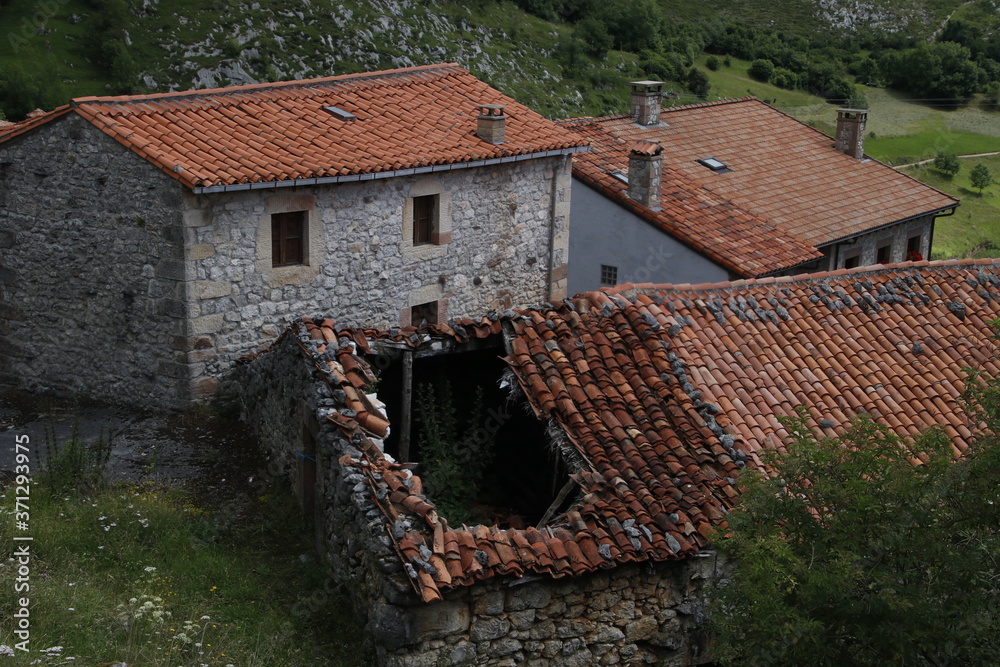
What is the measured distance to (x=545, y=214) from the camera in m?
17.1

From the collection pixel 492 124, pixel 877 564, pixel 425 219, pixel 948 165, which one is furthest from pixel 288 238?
pixel 948 165

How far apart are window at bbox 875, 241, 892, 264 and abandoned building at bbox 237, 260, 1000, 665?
33.5 feet

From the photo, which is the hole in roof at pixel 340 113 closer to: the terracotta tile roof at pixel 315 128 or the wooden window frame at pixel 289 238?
the terracotta tile roof at pixel 315 128

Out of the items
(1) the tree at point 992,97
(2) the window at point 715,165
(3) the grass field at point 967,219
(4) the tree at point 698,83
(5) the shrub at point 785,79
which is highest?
(2) the window at point 715,165

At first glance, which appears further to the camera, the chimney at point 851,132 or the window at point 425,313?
the chimney at point 851,132

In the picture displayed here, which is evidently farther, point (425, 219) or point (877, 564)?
point (425, 219)

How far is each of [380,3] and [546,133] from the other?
2619 centimetres

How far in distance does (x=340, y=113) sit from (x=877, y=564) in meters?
11.2

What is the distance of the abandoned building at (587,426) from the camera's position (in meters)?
8.14

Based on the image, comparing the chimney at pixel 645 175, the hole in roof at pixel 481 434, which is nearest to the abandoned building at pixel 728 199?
the chimney at pixel 645 175

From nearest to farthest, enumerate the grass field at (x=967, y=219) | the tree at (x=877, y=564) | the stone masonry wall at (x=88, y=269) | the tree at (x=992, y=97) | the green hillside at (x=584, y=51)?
the tree at (x=877, y=564), the stone masonry wall at (x=88, y=269), the green hillside at (x=584, y=51), the grass field at (x=967, y=219), the tree at (x=992, y=97)

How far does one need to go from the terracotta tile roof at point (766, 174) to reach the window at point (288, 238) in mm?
7253

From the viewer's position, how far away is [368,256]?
14617mm

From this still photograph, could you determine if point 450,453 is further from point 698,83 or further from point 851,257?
point 698,83
